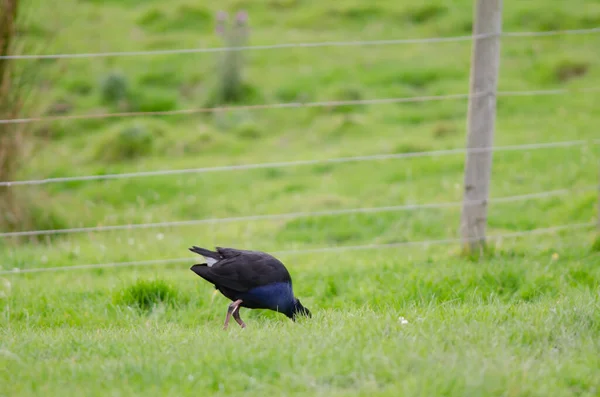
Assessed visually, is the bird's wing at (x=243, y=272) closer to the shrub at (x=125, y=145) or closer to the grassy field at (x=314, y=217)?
the grassy field at (x=314, y=217)

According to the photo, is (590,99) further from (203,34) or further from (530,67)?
(203,34)

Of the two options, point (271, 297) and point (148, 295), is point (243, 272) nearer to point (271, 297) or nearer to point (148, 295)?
point (271, 297)

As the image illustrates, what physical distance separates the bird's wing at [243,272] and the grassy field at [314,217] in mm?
282

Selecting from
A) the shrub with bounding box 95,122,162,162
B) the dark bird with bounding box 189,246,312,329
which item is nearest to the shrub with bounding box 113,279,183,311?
the dark bird with bounding box 189,246,312,329

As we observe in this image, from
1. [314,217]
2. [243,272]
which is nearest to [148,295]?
[243,272]

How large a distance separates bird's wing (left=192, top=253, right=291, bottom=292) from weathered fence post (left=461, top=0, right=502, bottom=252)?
2049 millimetres

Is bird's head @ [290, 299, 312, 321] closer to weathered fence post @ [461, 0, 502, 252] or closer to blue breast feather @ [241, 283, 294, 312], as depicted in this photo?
blue breast feather @ [241, 283, 294, 312]

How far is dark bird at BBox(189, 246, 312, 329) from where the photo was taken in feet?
14.3

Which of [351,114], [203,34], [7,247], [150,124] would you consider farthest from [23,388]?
[203,34]

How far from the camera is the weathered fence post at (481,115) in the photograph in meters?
5.72

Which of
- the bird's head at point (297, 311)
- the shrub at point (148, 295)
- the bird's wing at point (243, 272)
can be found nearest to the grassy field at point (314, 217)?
the shrub at point (148, 295)

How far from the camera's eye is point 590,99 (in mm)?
12781

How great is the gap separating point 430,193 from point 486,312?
4.89 metres

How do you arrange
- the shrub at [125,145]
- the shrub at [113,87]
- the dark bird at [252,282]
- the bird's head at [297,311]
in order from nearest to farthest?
the dark bird at [252,282] → the bird's head at [297,311] → the shrub at [125,145] → the shrub at [113,87]
